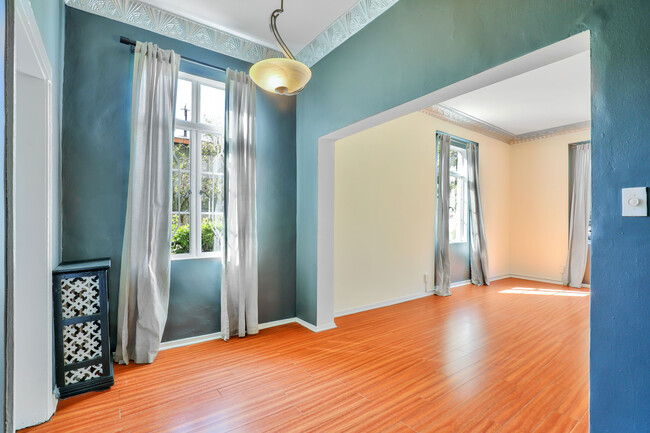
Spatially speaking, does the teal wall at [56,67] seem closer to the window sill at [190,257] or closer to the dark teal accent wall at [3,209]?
the window sill at [190,257]

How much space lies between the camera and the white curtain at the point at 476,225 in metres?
5.81

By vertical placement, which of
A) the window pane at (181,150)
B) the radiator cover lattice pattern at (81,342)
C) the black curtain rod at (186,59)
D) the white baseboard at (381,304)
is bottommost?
the white baseboard at (381,304)

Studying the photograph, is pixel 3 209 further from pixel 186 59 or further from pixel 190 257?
pixel 186 59

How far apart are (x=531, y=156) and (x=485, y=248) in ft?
7.60

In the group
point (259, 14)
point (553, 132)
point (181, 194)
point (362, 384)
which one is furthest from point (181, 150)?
point (553, 132)

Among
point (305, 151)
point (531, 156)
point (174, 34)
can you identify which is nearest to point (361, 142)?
point (305, 151)

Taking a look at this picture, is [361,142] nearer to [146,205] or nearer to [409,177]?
[409,177]

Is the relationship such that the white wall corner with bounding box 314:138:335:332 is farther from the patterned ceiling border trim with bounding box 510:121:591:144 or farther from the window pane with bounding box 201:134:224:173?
the patterned ceiling border trim with bounding box 510:121:591:144

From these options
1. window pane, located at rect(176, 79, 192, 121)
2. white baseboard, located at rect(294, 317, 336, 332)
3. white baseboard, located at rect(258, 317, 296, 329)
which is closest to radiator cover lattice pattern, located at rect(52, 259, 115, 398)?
white baseboard, located at rect(258, 317, 296, 329)

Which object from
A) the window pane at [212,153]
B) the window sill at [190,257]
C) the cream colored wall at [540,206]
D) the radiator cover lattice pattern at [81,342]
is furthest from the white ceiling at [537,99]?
the radiator cover lattice pattern at [81,342]

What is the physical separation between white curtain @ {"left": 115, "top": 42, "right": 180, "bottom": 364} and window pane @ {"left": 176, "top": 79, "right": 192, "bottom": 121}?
275 millimetres

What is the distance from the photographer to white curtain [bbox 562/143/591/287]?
5625 millimetres

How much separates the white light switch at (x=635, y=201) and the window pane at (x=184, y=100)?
3359 mm

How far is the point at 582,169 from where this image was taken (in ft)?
18.7
